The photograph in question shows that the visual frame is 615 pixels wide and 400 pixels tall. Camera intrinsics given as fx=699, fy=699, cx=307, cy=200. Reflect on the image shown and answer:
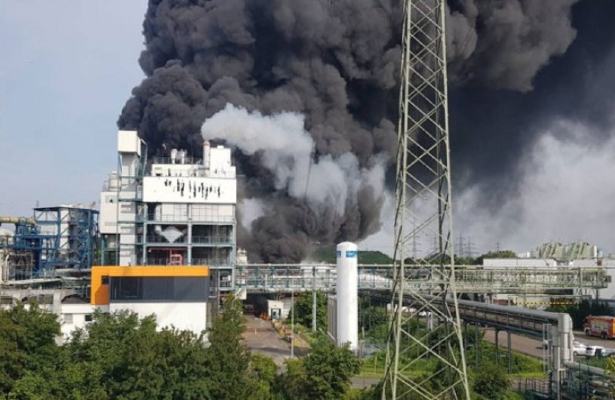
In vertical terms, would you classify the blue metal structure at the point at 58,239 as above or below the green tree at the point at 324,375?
above

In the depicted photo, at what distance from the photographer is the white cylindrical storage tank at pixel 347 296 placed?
109ft

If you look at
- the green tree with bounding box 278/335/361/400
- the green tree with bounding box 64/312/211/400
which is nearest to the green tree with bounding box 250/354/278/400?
the green tree with bounding box 278/335/361/400

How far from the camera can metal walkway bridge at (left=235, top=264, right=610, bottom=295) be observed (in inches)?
1703

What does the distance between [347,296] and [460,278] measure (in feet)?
54.6

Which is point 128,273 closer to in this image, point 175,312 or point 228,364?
point 175,312

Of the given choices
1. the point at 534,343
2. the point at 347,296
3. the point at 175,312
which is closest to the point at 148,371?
the point at 175,312

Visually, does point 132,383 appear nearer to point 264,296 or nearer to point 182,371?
point 182,371

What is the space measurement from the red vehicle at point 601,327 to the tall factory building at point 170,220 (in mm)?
21429

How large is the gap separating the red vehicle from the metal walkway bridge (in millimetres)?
5074

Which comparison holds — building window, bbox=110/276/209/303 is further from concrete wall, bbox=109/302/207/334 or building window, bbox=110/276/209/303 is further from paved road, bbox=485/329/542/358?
paved road, bbox=485/329/542/358

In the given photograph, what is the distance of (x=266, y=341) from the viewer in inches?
1483

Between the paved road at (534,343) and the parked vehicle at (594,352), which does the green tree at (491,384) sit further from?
the paved road at (534,343)

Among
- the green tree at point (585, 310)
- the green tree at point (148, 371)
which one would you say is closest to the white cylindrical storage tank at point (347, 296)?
the green tree at point (148, 371)

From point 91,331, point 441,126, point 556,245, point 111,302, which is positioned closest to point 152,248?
point 111,302
